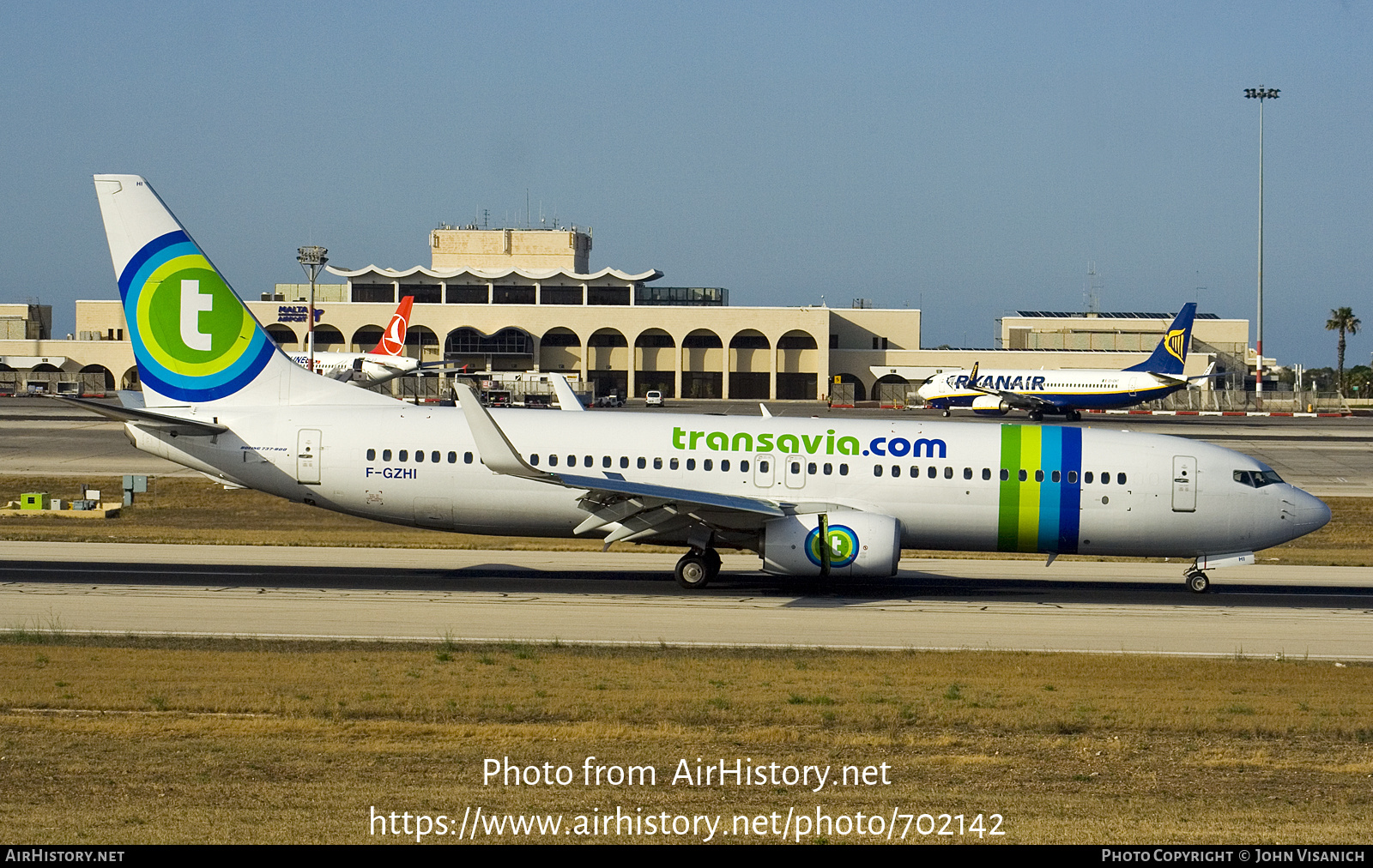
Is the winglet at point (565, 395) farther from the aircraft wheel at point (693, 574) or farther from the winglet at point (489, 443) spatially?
the winglet at point (489, 443)

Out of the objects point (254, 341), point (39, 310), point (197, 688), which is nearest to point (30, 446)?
point (254, 341)

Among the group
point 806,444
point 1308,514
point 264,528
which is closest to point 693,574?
point 806,444

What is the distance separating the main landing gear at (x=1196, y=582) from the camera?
29.5 meters

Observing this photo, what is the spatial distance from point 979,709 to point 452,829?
8.28m

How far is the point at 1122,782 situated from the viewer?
13719mm

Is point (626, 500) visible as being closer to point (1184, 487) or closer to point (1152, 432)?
point (1184, 487)

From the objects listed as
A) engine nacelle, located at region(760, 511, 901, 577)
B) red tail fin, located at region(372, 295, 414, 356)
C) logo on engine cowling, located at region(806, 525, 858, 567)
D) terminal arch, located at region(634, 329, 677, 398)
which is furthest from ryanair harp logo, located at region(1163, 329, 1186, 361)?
logo on engine cowling, located at region(806, 525, 858, 567)

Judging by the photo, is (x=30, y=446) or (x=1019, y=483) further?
(x=30, y=446)

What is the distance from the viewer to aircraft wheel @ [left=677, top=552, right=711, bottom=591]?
1123 inches

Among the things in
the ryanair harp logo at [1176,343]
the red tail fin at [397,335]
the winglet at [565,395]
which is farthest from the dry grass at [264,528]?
the red tail fin at [397,335]

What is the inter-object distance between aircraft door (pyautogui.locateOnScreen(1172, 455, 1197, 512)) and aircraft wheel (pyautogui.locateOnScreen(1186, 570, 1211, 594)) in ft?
6.11

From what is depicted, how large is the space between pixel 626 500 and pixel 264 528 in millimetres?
18627

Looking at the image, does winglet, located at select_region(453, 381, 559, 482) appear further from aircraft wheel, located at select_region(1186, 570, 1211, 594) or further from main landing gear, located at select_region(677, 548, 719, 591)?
aircraft wheel, located at select_region(1186, 570, 1211, 594)
